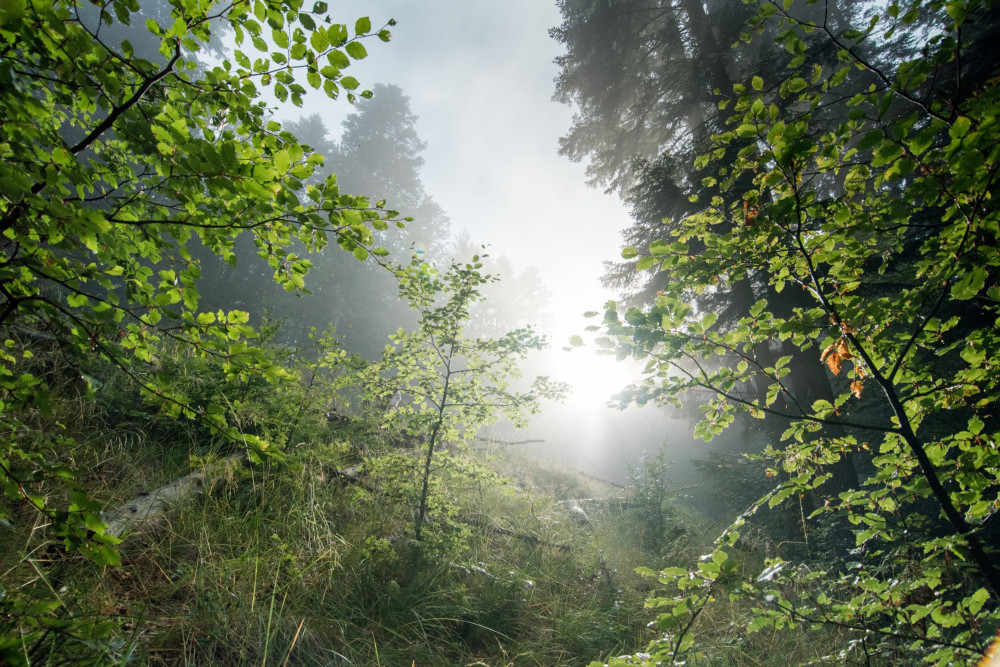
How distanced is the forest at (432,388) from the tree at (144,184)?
12 mm

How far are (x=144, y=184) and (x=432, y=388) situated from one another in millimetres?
2594

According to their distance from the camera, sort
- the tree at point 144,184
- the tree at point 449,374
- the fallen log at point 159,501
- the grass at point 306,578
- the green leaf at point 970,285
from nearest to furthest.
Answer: the tree at point 144,184
the green leaf at point 970,285
the grass at point 306,578
the fallen log at point 159,501
the tree at point 449,374

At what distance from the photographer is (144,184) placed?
120 cm

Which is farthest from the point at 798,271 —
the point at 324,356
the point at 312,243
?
the point at 324,356

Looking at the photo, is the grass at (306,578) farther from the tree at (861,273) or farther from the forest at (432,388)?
the tree at (861,273)

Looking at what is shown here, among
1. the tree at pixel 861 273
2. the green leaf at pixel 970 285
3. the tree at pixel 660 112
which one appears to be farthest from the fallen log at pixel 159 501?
the tree at pixel 660 112

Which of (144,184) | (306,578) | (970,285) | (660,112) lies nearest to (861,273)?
(970,285)

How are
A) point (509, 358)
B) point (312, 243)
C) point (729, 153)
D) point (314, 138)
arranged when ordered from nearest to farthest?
point (312, 243), point (509, 358), point (729, 153), point (314, 138)

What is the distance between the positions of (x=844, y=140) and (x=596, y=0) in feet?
30.9

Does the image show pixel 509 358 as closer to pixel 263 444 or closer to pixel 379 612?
pixel 379 612

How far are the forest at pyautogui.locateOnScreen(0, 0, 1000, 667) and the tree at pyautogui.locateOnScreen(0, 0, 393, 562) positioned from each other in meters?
0.01

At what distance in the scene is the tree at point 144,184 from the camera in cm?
89

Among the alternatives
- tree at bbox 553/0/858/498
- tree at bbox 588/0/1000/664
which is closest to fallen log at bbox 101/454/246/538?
tree at bbox 588/0/1000/664

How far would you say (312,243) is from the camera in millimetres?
1475
